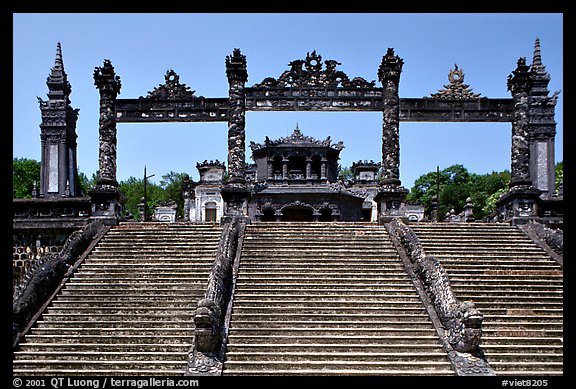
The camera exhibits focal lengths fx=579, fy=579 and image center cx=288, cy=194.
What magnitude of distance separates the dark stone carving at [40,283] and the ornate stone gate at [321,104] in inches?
146

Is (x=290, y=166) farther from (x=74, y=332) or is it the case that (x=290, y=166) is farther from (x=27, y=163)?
(x=74, y=332)

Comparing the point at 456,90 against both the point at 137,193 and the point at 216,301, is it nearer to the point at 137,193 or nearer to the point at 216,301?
the point at 216,301

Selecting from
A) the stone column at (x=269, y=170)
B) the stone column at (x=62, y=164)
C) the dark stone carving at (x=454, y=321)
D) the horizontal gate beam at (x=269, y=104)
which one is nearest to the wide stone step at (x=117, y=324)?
the dark stone carving at (x=454, y=321)

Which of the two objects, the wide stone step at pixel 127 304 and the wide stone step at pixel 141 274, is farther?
the wide stone step at pixel 141 274

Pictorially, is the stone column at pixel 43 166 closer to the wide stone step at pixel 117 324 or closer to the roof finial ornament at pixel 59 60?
the roof finial ornament at pixel 59 60

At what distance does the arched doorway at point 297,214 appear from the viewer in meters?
31.0

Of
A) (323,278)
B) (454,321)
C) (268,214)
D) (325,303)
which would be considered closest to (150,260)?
(323,278)

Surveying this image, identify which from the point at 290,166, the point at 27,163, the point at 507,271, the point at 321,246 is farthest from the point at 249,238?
the point at 27,163

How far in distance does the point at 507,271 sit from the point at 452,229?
2.80m

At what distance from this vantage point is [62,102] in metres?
25.0

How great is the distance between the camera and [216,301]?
33.4 feet

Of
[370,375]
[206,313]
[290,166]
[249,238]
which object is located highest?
[290,166]

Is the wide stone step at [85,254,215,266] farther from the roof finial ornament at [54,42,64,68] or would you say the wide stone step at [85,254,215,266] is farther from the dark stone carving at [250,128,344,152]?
the dark stone carving at [250,128,344,152]

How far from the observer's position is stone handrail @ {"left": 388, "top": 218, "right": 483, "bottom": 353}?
9.15 meters
